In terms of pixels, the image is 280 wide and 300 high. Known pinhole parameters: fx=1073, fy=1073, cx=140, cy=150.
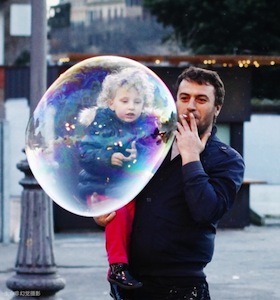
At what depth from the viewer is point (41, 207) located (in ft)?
30.7

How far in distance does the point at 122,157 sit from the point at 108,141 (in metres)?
0.10

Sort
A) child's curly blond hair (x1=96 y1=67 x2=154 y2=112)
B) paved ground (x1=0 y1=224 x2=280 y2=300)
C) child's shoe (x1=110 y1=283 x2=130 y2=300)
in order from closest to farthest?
child's shoe (x1=110 y1=283 x2=130 y2=300), child's curly blond hair (x1=96 y1=67 x2=154 y2=112), paved ground (x1=0 y1=224 x2=280 y2=300)

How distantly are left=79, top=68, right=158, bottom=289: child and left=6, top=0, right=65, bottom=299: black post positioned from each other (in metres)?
4.56

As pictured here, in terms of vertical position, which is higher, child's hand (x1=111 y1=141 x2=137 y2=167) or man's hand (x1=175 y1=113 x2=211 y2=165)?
man's hand (x1=175 y1=113 x2=211 y2=165)

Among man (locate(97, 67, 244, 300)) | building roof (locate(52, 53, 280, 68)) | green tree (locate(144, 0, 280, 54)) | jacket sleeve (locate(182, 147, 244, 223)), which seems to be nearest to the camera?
jacket sleeve (locate(182, 147, 244, 223))

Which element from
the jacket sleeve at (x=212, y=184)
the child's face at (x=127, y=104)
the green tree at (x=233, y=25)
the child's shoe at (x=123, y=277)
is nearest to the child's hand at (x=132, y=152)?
the child's face at (x=127, y=104)

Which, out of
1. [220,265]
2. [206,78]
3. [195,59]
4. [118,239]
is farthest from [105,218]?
[195,59]

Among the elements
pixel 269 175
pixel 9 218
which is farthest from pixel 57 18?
pixel 9 218

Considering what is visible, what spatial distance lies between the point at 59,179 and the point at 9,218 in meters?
11.2

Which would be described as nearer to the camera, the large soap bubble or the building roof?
the large soap bubble

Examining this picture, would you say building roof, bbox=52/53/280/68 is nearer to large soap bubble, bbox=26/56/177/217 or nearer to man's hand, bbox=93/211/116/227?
large soap bubble, bbox=26/56/177/217

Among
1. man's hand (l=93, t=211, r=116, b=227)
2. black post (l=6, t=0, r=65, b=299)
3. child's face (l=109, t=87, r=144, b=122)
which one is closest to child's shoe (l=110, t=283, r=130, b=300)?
man's hand (l=93, t=211, r=116, b=227)

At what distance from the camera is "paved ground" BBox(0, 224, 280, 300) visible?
11172mm

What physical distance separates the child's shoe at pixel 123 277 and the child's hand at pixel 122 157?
48cm
